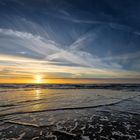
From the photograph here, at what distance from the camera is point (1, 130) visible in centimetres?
639

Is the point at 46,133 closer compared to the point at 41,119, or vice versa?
the point at 46,133

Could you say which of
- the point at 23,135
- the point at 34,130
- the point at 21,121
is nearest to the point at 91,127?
the point at 34,130

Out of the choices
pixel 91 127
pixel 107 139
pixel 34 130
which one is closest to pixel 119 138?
pixel 107 139

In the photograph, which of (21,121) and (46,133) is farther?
(21,121)

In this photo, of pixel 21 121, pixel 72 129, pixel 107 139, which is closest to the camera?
pixel 107 139

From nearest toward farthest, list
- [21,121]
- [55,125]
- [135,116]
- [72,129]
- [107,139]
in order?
[107,139] < [72,129] < [55,125] < [21,121] < [135,116]

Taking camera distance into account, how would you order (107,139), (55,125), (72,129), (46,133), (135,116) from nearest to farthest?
1. (107,139)
2. (46,133)
3. (72,129)
4. (55,125)
5. (135,116)

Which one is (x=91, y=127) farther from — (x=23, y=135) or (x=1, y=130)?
(x=1, y=130)

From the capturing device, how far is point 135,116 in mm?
8797

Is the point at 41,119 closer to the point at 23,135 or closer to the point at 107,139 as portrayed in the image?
the point at 23,135

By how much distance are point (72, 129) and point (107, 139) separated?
5.39 feet

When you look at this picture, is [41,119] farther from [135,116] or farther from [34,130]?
[135,116]

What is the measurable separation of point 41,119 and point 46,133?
2.08m

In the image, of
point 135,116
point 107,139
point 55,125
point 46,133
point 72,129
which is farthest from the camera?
point 135,116
